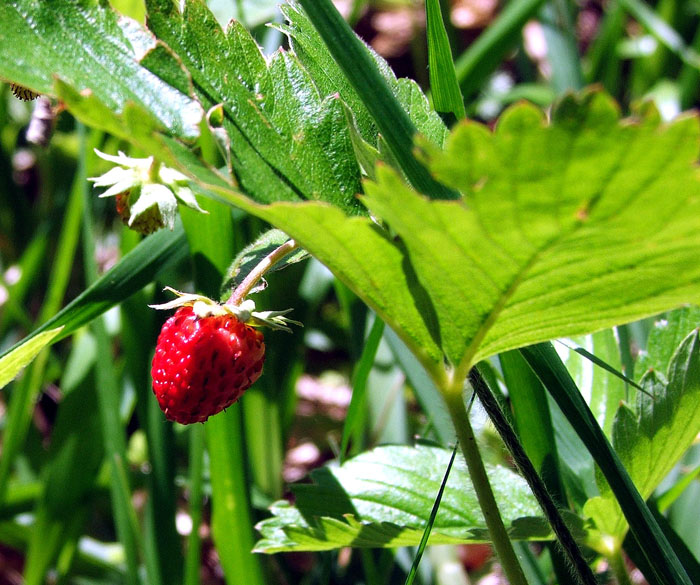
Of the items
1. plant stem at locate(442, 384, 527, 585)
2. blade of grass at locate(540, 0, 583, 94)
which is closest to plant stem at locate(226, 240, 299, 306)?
plant stem at locate(442, 384, 527, 585)

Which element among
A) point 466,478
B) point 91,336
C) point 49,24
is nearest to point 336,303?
point 91,336

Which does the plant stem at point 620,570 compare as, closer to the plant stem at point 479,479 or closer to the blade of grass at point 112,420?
the plant stem at point 479,479

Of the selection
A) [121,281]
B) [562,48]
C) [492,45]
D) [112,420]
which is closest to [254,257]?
[121,281]

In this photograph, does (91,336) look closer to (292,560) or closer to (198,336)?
(292,560)

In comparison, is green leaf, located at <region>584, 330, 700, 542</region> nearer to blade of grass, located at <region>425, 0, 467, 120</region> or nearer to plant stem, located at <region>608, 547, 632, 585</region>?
plant stem, located at <region>608, 547, 632, 585</region>

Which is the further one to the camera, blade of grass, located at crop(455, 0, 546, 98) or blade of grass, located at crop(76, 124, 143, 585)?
blade of grass, located at crop(455, 0, 546, 98)

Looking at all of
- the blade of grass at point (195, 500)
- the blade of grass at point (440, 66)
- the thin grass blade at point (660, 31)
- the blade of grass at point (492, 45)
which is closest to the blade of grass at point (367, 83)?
the blade of grass at point (440, 66)
